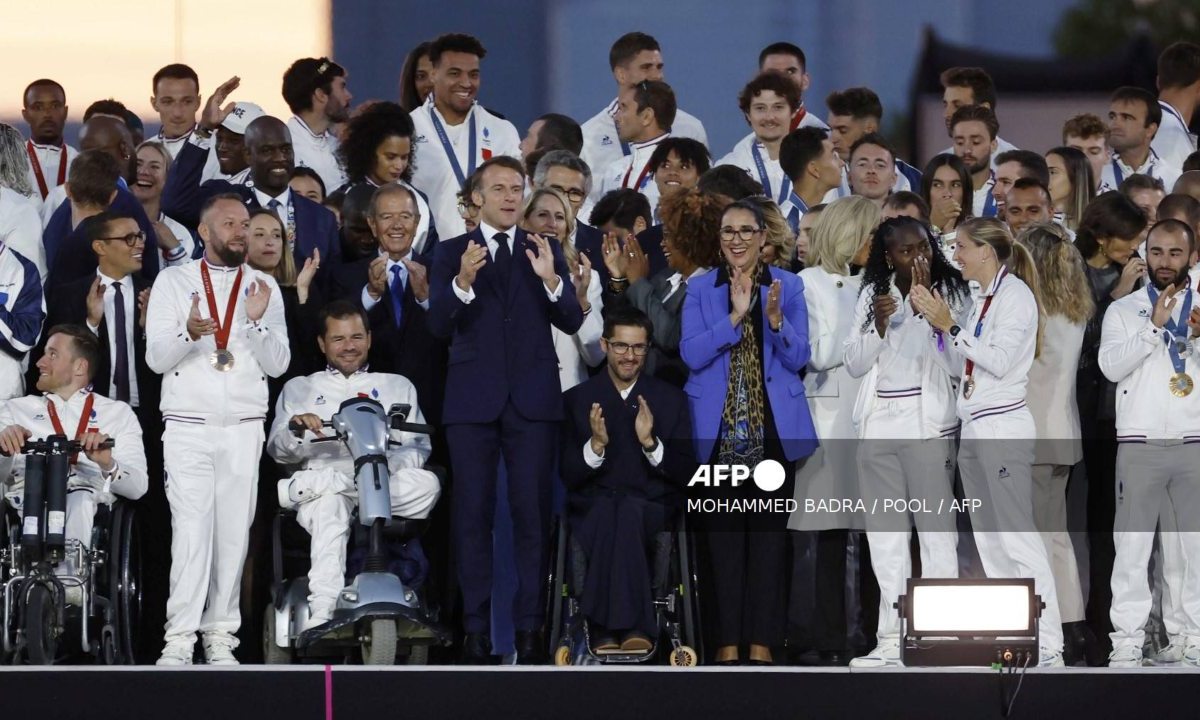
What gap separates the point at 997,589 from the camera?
5707 millimetres

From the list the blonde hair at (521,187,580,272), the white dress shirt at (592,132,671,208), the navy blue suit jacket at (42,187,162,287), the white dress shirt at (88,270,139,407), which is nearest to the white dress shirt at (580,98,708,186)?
the white dress shirt at (592,132,671,208)

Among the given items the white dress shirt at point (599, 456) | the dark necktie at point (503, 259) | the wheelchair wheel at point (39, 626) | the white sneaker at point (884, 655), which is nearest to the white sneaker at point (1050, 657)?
the white sneaker at point (884, 655)

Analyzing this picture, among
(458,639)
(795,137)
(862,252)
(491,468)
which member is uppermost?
(795,137)

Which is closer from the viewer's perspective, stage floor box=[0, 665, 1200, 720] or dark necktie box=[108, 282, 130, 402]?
stage floor box=[0, 665, 1200, 720]

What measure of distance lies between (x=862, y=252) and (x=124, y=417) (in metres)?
2.51

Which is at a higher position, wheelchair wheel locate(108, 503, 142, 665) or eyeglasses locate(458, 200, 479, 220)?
eyeglasses locate(458, 200, 479, 220)

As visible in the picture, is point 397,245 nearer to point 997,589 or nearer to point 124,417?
point 124,417

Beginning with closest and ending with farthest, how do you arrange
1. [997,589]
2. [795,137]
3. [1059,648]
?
[997,589] → [1059,648] → [795,137]

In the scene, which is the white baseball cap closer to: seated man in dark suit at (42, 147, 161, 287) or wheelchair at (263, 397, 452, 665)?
seated man in dark suit at (42, 147, 161, 287)

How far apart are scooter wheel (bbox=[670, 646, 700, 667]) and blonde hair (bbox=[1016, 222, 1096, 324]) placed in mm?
1671

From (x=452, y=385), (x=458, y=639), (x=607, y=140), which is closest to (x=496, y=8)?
(x=607, y=140)

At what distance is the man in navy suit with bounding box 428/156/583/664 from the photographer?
654 cm

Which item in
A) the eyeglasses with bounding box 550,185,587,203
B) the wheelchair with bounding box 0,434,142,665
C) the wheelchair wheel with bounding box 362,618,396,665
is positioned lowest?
the wheelchair wheel with bounding box 362,618,396,665

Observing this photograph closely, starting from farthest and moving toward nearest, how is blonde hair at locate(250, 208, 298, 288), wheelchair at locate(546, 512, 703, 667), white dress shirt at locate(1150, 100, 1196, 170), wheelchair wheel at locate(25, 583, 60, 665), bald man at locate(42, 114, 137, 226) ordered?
white dress shirt at locate(1150, 100, 1196, 170) < bald man at locate(42, 114, 137, 226) < blonde hair at locate(250, 208, 298, 288) < wheelchair at locate(546, 512, 703, 667) < wheelchair wheel at locate(25, 583, 60, 665)
